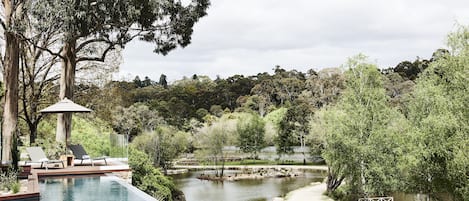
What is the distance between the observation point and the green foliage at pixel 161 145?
32.0 m

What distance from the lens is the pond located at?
77.2ft

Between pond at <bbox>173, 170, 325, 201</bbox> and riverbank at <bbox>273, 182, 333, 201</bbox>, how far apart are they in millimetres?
724

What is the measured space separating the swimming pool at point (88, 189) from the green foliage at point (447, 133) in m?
9.47

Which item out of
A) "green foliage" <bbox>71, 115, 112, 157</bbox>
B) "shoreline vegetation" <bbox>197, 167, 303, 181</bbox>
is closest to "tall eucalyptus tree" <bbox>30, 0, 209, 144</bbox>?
"green foliage" <bbox>71, 115, 112, 157</bbox>

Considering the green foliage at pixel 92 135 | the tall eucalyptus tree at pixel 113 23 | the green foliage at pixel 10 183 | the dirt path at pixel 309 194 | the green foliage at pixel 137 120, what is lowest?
the dirt path at pixel 309 194

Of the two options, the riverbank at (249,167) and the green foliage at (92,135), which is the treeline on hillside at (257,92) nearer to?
the riverbank at (249,167)

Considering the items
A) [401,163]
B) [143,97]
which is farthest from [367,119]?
[143,97]

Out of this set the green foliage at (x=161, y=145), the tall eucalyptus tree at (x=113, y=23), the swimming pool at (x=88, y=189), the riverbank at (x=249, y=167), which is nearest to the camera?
the swimming pool at (x=88, y=189)

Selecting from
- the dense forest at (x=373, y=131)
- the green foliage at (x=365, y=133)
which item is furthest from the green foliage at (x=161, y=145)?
the green foliage at (x=365, y=133)

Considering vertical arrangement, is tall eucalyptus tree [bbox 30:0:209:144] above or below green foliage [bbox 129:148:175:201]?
above

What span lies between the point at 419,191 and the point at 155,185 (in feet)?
29.5

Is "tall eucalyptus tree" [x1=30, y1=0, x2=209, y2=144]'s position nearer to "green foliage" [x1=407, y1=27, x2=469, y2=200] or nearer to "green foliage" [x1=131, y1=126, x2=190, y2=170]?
"green foliage" [x1=407, y1=27, x2=469, y2=200]

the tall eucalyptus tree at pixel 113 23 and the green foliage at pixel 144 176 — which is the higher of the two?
the tall eucalyptus tree at pixel 113 23

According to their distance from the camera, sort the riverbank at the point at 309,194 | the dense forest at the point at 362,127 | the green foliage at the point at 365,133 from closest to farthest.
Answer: the dense forest at the point at 362,127
the green foliage at the point at 365,133
the riverbank at the point at 309,194
